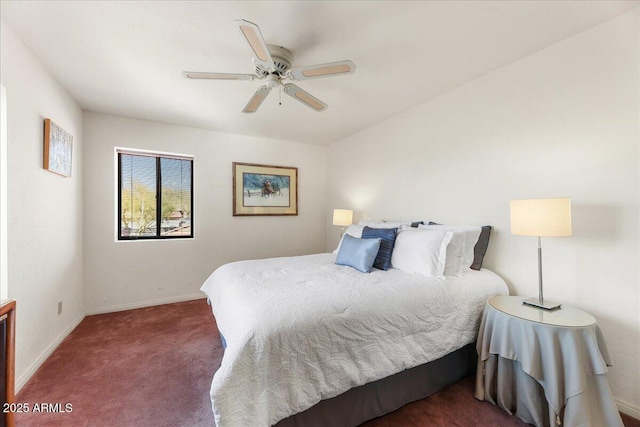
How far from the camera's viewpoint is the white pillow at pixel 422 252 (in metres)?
2.09

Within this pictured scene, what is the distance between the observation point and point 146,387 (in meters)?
1.88

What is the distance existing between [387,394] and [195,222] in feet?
10.5

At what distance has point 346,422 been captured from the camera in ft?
4.90

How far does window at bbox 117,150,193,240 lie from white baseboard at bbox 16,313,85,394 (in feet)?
3.52

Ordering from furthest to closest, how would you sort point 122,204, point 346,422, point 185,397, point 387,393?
1. point 122,204
2. point 185,397
3. point 387,393
4. point 346,422

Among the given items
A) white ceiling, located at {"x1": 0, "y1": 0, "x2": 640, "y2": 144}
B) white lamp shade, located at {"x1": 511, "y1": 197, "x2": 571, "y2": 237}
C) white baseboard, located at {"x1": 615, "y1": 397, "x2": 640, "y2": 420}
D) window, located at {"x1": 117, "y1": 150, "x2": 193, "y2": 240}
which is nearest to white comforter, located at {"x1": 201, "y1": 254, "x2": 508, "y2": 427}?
white lamp shade, located at {"x1": 511, "y1": 197, "x2": 571, "y2": 237}

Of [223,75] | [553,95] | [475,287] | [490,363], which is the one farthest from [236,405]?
[553,95]

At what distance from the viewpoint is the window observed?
3.45m

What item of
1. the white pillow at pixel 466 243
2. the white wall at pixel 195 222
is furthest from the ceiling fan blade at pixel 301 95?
the white wall at pixel 195 222

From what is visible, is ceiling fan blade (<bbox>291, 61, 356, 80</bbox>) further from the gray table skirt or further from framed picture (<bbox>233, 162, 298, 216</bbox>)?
framed picture (<bbox>233, 162, 298, 216</bbox>)

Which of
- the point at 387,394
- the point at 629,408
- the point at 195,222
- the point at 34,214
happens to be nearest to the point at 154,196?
the point at 195,222

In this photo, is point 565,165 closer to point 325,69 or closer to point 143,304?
point 325,69

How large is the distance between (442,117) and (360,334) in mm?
2344

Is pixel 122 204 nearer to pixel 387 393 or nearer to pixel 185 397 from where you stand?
pixel 185 397
